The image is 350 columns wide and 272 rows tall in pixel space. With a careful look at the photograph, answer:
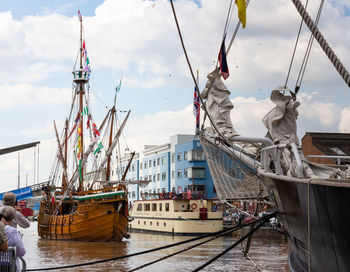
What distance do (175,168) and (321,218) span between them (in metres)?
71.2

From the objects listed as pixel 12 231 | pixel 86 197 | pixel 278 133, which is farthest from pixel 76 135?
pixel 12 231

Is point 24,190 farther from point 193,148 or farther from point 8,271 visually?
point 193,148

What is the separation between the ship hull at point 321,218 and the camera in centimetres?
748

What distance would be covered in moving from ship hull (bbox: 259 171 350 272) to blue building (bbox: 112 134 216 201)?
183 feet

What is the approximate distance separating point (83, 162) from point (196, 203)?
34.5 ft

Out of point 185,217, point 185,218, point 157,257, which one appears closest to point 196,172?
point 185,217

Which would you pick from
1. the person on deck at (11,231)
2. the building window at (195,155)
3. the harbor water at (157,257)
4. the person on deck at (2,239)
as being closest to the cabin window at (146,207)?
the harbor water at (157,257)

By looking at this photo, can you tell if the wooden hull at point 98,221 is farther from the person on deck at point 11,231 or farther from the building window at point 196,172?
the building window at point 196,172

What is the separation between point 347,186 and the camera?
23.1ft

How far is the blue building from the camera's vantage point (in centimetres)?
7400

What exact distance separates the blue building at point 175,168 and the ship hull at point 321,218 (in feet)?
183

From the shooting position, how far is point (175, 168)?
79.1 metres

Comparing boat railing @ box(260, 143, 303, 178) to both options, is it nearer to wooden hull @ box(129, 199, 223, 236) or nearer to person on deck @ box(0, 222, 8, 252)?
person on deck @ box(0, 222, 8, 252)

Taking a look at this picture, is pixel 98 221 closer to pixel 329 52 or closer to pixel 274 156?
pixel 274 156
